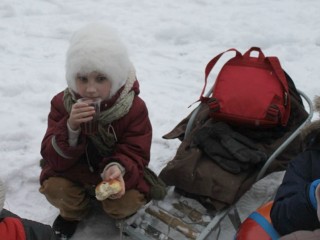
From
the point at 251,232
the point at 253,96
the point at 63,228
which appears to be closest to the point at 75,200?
the point at 63,228

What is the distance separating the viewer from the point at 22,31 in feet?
18.6

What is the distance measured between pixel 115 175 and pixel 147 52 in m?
3.22

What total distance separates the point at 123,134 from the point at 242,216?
110 centimetres

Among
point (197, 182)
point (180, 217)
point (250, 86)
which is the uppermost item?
point (250, 86)

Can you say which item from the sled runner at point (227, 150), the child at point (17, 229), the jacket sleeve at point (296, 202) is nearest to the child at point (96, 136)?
the sled runner at point (227, 150)

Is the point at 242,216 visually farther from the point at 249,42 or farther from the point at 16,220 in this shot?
the point at 249,42

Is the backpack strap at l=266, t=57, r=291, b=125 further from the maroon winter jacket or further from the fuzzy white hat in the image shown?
the fuzzy white hat

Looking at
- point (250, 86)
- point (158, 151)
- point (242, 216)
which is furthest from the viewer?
point (158, 151)

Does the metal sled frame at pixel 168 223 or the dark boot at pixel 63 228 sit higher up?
the metal sled frame at pixel 168 223

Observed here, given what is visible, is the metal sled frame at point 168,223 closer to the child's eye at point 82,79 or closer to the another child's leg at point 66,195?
the another child's leg at point 66,195

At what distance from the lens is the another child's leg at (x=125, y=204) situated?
253 cm

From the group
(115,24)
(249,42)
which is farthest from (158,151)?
(115,24)

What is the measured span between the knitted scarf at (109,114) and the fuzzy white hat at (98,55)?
3.6 inches

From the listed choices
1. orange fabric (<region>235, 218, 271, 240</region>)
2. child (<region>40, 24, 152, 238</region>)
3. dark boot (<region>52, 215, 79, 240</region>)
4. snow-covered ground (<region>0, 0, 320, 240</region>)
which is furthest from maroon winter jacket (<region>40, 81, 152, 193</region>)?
orange fabric (<region>235, 218, 271, 240</region>)
